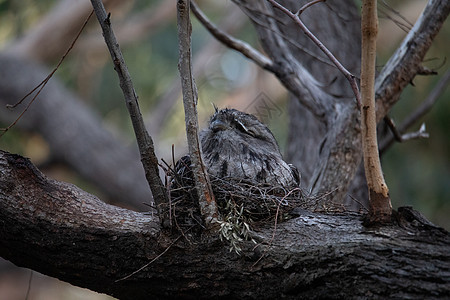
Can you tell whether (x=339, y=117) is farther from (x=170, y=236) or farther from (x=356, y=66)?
(x=170, y=236)

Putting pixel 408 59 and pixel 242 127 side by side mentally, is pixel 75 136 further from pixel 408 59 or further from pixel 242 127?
pixel 408 59

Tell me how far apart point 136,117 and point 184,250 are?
23.1 inches

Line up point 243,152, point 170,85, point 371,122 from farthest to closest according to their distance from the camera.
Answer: point 170,85
point 243,152
point 371,122

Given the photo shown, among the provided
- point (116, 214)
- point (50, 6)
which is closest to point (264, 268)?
point (116, 214)

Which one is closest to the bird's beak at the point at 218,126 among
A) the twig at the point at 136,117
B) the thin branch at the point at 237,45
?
the thin branch at the point at 237,45

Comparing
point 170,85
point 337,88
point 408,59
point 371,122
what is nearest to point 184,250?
point 371,122

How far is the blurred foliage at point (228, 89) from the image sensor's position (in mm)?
7566

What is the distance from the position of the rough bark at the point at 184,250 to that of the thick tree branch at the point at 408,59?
4.99 ft

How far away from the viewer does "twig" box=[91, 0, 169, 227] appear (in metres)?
2.30

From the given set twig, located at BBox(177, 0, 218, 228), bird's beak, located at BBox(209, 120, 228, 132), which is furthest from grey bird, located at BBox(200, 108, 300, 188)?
twig, located at BBox(177, 0, 218, 228)

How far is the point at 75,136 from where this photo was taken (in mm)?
7820

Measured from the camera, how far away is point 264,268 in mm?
2371

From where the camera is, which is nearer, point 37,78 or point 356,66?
point 356,66

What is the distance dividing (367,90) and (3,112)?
695 centimetres
